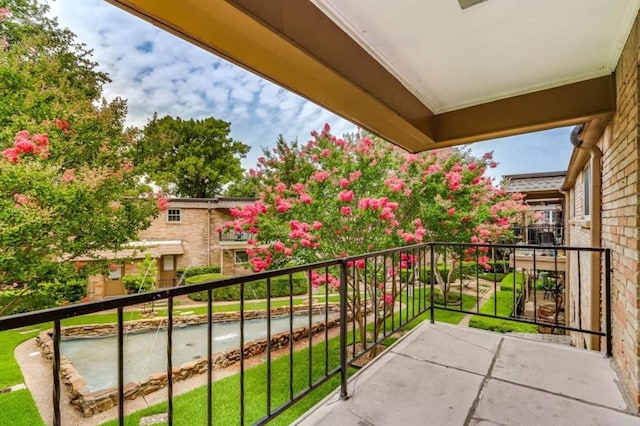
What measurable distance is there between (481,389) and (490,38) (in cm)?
237

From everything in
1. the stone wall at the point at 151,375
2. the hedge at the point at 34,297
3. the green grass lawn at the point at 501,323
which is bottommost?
the stone wall at the point at 151,375

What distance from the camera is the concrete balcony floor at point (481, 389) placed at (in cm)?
179

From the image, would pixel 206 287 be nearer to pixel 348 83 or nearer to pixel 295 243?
pixel 348 83

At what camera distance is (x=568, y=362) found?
2475 millimetres

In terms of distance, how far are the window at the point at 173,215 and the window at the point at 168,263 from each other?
1.81 metres

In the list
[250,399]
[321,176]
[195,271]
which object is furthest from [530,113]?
[195,271]

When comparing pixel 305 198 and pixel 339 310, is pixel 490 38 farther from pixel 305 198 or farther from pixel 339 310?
pixel 305 198

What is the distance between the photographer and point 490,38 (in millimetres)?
2004

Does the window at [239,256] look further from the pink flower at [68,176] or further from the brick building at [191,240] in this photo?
the pink flower at [68,176]

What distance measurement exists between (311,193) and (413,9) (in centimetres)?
353

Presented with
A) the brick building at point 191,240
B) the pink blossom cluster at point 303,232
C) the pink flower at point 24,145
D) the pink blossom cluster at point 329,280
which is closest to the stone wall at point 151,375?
the pink blossom cluster at point 329,280

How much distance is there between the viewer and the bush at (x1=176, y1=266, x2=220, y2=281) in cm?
1461

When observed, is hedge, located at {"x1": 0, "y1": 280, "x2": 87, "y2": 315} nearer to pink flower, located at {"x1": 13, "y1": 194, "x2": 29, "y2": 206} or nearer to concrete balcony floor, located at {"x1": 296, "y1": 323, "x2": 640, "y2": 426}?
pink flower, located at {"x1": 13, "y1": 194, "x2": 29, "y2": 206}

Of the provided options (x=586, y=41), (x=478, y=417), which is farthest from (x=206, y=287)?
(x=586, y=41)
